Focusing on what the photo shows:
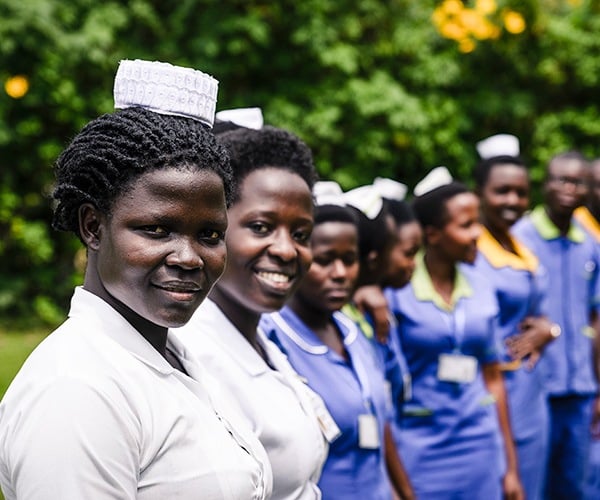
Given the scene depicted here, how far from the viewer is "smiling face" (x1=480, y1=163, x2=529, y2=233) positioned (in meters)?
5.47

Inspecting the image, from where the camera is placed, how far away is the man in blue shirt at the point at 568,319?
19.0 ft

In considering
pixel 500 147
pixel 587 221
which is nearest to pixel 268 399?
pixel 500 147

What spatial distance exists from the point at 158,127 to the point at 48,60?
7.71 meters

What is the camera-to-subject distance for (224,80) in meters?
9.64

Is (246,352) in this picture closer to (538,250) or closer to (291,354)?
(291,354)

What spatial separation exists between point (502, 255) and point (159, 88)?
3.71 metres

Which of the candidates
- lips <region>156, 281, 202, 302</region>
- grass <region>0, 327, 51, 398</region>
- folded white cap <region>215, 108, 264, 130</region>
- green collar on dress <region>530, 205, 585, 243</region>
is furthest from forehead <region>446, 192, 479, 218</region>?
grass <region>0, 327, 51, 398</region>

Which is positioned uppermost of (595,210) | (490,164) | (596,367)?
(490,164)

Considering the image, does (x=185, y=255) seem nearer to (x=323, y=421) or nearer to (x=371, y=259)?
(x=323, y=421)

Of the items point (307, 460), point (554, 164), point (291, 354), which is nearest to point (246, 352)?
point (307, 460)

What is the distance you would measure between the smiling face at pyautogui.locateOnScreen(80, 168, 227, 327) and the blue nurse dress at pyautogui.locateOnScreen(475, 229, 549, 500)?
3438 millimetres

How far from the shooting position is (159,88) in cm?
182

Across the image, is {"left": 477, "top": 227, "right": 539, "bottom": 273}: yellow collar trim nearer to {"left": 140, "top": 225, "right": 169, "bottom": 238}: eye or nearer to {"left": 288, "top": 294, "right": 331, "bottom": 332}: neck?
{"left": 288, "top": 294, "right": 331, "bottom": 332}: neck

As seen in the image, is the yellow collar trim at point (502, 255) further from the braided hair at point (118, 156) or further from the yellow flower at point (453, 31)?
the yellow flower at point (453, 31)
